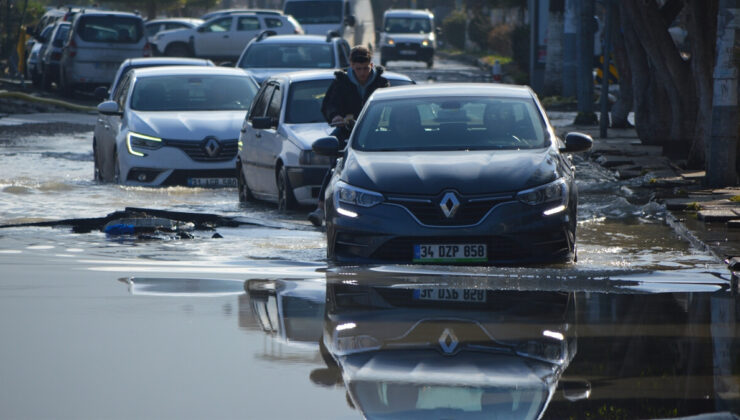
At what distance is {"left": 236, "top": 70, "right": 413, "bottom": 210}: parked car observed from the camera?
13234 millimetres

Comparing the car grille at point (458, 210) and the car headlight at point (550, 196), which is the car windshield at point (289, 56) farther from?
the car grille at point (458, 210)

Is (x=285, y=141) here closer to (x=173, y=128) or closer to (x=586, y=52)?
(x=173, y=128)

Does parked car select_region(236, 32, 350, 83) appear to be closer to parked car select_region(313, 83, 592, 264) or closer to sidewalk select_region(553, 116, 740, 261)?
sidewalk select_region(553, 116, 740, 261)

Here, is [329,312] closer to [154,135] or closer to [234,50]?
[154,135]

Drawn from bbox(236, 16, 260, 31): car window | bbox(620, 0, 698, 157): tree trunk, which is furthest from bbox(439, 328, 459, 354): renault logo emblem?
bbox(236, 16, 260, 31): car window

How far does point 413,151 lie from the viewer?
980cm

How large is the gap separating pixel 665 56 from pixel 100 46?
1761cm

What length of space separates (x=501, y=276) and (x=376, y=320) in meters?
1.57

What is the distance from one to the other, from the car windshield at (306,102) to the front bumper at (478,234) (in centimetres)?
513

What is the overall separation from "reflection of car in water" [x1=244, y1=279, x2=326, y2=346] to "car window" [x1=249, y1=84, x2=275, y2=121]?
621cm

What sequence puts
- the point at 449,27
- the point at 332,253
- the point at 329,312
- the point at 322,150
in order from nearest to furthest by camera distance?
the point at 329,312 < the point at 332,253 < the point at 322,150 < the point at 449,27

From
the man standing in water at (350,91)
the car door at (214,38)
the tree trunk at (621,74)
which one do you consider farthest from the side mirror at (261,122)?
the car door at (214,38)

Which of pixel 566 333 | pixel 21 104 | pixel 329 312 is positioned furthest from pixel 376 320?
pixel 21 104

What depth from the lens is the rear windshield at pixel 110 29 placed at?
32281 mm
